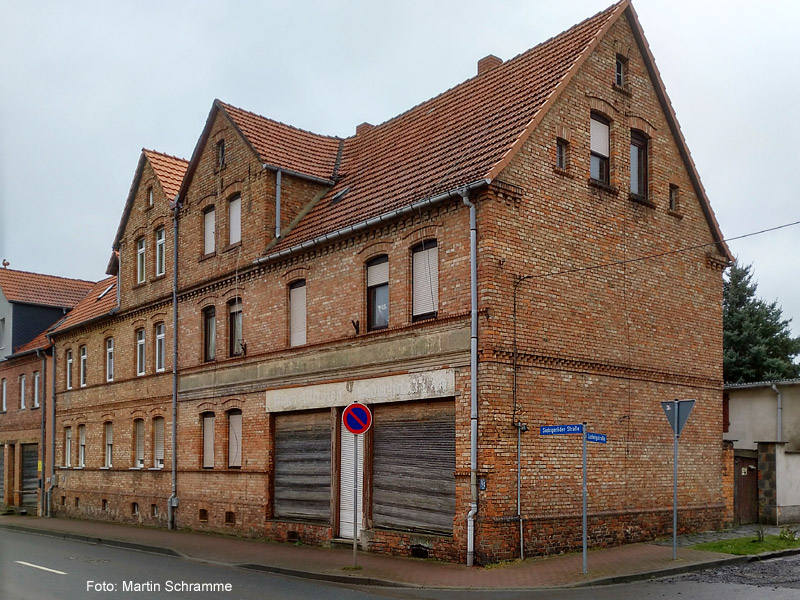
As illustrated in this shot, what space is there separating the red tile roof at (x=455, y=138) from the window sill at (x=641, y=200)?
3.27m

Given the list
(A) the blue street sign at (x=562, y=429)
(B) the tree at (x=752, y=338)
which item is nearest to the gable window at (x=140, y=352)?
(A) the blue street sign at (x=562, y=429)

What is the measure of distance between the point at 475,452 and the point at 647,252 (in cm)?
680

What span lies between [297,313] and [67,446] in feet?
53.8

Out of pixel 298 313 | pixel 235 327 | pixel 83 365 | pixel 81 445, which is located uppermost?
pixel 298 313

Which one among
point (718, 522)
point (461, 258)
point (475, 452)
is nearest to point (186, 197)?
point (461, 258)

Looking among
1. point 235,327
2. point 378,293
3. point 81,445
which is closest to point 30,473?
point 81,445

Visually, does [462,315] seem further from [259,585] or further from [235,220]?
[235,220]

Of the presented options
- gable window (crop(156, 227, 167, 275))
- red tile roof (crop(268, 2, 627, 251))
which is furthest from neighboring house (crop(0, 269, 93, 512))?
red tile roof (crop(268, 2, 627, 251))

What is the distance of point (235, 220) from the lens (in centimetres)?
2438

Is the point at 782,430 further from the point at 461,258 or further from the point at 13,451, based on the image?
the point at 13,451

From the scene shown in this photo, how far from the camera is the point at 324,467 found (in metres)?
20.5

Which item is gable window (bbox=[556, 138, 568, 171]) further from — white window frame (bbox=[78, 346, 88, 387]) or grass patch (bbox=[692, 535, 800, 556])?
white window frame (bbox=[78, 346, 88, 387])

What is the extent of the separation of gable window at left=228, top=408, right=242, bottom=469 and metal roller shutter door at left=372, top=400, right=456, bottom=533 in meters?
5.60

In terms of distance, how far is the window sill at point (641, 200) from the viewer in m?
20.0
